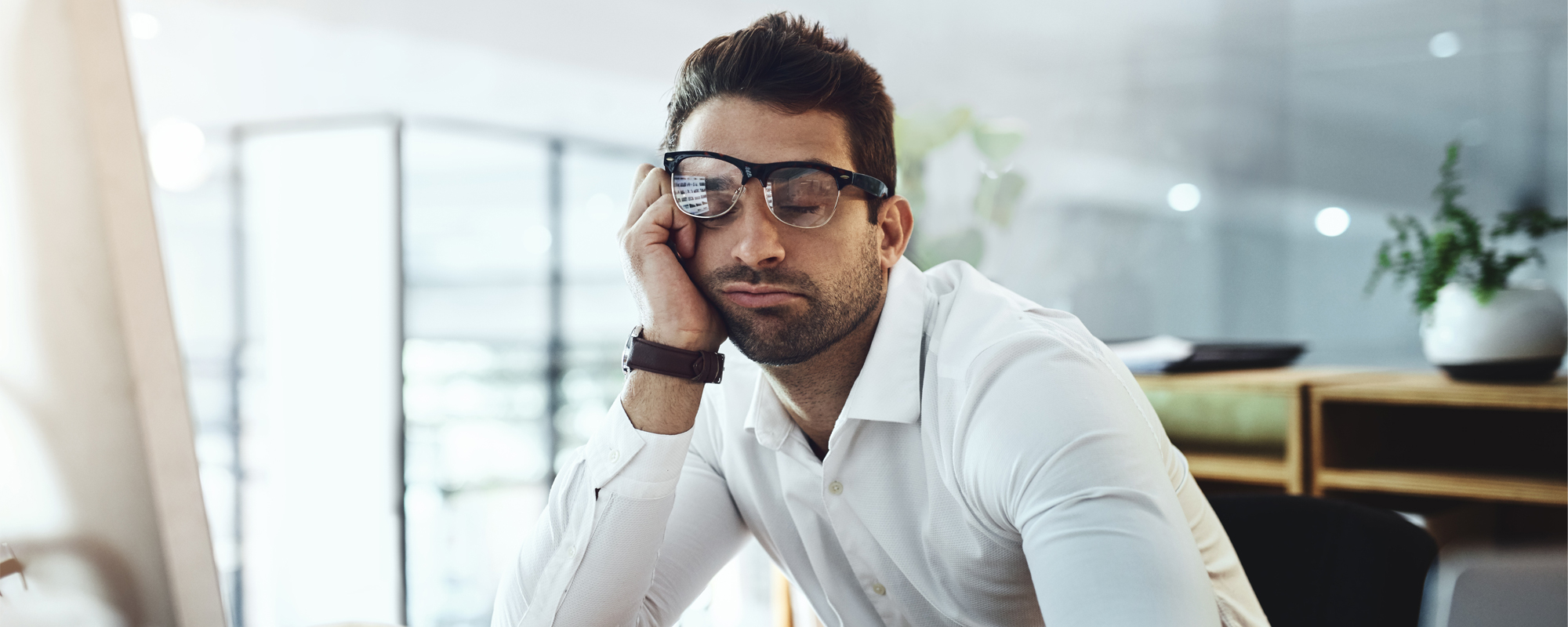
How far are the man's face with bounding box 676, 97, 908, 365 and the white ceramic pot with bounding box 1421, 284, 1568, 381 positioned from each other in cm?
160

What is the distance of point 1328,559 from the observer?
4.07 ft

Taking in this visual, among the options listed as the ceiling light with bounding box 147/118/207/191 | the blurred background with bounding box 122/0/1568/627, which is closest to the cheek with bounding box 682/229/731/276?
the blurred background with bounding box 122/0/1568/627

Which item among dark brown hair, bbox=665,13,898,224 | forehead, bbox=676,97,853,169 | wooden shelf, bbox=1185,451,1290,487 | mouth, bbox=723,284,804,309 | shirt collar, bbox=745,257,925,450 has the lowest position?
wooden shelf, bbox=1185,451,1290,487

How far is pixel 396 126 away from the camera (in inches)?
165

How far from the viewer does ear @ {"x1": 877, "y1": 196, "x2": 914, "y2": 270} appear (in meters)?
1.28

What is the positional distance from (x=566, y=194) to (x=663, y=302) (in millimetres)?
4557

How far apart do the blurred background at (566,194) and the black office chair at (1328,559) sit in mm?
1675

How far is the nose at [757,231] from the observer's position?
3.78 ft

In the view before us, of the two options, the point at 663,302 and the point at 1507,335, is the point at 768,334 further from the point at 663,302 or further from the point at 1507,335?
the point at 1507,335

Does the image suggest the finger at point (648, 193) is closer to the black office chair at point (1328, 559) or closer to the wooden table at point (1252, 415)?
the black office chair at point (1328, 559)

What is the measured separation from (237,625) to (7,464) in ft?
13.1

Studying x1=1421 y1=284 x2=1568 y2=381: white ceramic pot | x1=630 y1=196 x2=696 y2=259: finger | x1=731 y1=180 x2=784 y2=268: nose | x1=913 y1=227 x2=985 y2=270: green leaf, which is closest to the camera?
x1=731 y1=180 x2=784 y2=268: nose

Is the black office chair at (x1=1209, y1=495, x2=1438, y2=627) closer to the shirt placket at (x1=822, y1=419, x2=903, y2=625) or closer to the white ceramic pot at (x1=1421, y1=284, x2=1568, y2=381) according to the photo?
the shirt placket at (x1=822, y1=419, x2=903, y2=625)

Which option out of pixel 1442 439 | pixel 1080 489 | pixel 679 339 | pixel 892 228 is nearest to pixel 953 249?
pixel 1442 439
